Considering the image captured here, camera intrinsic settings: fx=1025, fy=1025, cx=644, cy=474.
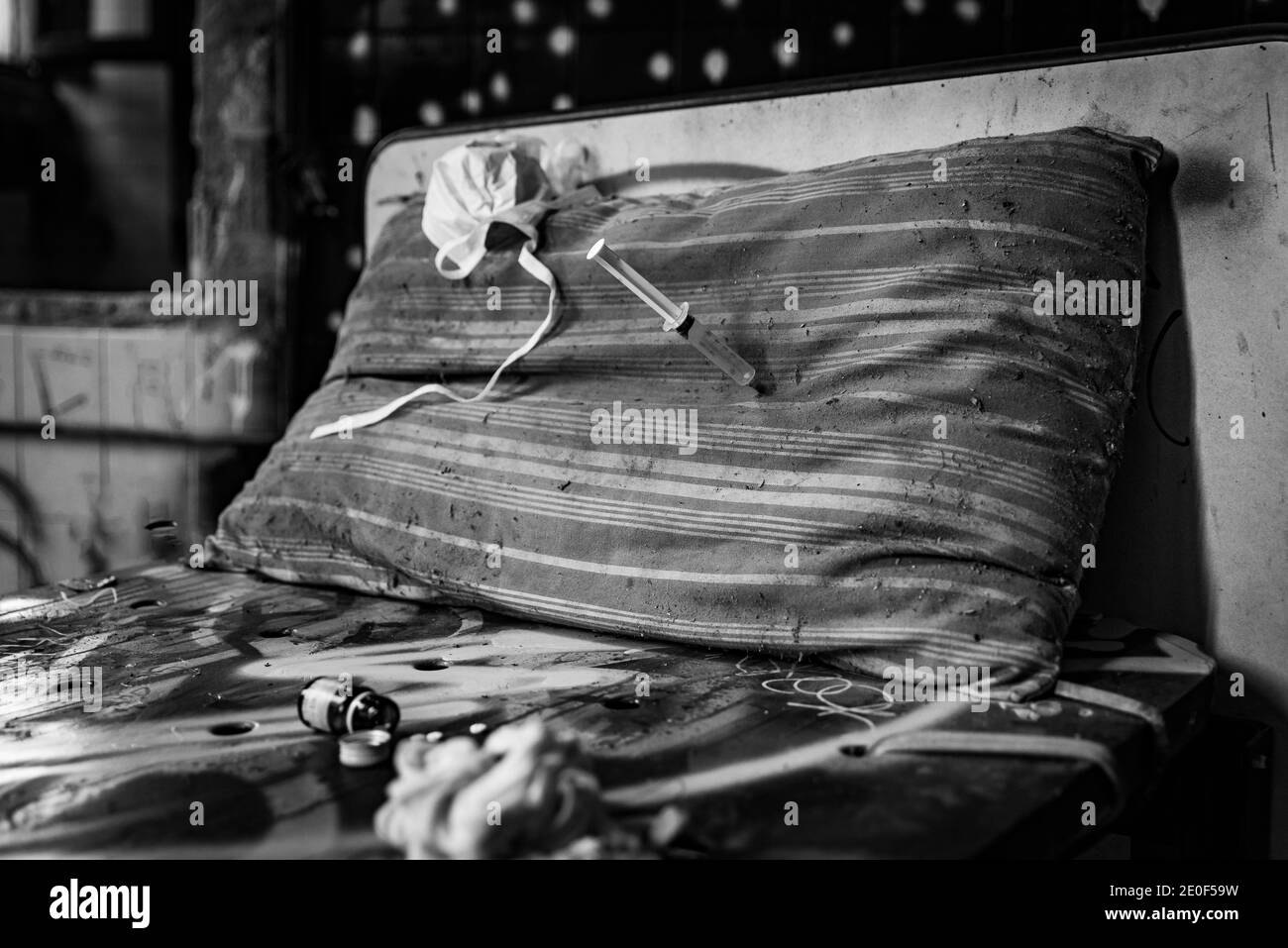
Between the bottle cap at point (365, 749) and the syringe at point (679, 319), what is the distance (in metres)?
0.53

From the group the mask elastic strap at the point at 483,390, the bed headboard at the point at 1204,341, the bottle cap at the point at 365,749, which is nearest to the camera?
the bottle cap at the point at 365,749

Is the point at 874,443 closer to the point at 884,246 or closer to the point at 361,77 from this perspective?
the point at 884,246

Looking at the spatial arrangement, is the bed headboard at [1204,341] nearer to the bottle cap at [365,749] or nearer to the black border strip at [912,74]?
the black border strip at [912,74]

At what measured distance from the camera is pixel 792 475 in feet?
3.37

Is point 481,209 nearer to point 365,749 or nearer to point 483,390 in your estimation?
point 483,390

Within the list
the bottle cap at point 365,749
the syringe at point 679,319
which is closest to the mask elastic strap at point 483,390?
the syringe at point 679,319

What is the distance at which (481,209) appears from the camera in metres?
1.45

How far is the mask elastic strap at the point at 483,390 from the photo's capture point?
50.6 inches

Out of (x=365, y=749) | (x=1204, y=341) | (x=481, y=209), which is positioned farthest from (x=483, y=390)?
(x=1204, y=341)

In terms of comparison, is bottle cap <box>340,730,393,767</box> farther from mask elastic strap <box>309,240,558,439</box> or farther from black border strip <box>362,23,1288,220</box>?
black border strip <box>362,23,1288,220</box>

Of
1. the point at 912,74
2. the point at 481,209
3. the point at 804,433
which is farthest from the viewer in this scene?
the point at 481,209

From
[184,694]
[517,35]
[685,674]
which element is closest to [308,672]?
[184,694]

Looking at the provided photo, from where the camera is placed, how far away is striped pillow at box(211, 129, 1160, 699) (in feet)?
3.10

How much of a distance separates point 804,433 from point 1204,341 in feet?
1.49
